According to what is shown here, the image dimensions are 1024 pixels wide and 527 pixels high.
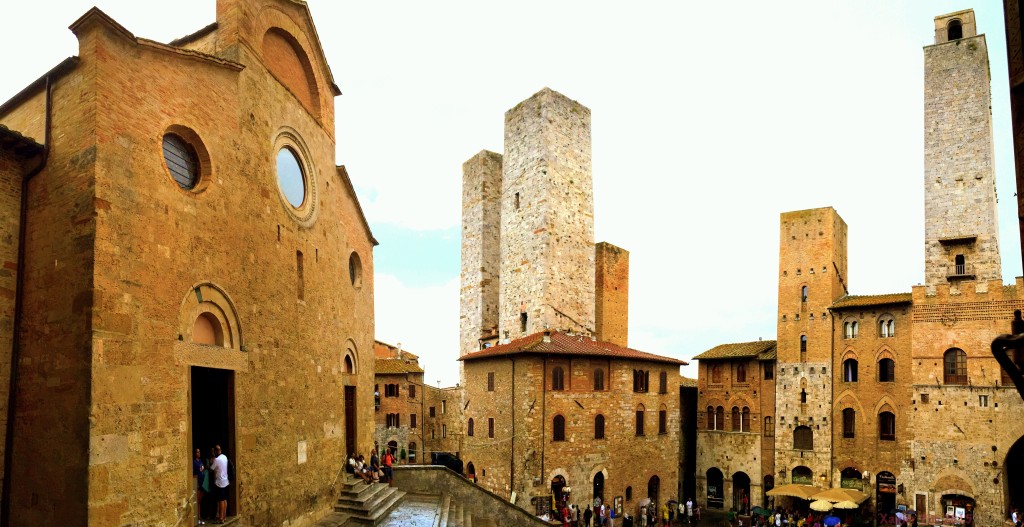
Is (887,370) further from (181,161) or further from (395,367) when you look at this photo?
(181,161)

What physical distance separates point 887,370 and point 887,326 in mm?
2016

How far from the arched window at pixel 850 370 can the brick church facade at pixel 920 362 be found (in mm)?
48

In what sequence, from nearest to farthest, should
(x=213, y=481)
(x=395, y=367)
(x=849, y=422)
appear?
1. (x=213, y=481)
2. (x=849, y=422)
3. (x=395, y=367)

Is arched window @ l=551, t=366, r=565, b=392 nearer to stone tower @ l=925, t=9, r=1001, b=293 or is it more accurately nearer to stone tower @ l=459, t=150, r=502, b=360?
stone tower @ l=459, t=150, r=502, b=360

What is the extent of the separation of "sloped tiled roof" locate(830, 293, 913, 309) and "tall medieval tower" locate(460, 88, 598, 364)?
34.5 feet

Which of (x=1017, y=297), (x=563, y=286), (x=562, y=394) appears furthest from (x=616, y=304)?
(x=1017, y=297)

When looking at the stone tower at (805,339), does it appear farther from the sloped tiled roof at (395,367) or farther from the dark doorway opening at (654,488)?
the sloped tiled roof at (395,367)

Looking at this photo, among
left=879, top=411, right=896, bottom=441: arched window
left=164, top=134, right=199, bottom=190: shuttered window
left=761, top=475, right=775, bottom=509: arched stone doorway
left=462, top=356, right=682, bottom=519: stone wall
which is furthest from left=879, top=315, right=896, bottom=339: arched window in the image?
left=164, top=134, right=199, bottom=190: shuttered window

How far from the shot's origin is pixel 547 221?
99.2 feet

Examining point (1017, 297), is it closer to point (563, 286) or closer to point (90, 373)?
point (563, 286)

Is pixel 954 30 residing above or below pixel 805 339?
above

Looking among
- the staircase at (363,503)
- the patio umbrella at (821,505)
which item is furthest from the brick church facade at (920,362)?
the staircase at (363,503)

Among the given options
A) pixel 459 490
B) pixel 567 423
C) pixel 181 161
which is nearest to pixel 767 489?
pixel 567 423

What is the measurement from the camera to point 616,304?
34.3 meters
